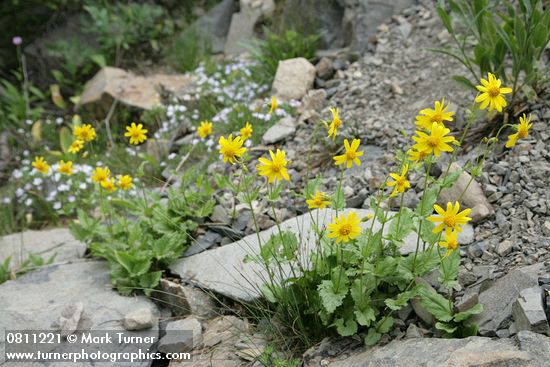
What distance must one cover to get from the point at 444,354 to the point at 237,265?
123 centimetres

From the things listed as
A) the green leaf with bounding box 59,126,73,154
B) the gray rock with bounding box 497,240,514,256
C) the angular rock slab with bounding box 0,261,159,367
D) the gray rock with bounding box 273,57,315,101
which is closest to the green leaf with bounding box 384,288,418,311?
the gray rock with bounding box 497,240,514,256

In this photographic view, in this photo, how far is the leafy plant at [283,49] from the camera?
5.00 m

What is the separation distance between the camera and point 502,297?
2.28 metres

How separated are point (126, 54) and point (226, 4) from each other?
122cm

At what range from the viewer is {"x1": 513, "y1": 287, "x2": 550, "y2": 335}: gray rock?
6.67 feet

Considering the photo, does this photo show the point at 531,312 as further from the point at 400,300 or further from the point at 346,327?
the point at 346,327

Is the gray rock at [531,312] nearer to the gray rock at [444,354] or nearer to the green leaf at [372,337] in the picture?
the gray rock at [444,354]

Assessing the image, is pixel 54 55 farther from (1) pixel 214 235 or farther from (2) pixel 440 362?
(2) pixel 440 362

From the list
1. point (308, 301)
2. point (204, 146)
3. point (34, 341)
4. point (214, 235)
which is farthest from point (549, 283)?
point (204, 146)

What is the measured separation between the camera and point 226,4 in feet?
21.2

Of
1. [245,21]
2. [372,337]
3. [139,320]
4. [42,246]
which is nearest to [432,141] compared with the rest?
[372,337]

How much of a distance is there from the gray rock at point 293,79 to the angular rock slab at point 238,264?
5.34ft

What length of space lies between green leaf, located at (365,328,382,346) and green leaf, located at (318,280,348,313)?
165 millimetres

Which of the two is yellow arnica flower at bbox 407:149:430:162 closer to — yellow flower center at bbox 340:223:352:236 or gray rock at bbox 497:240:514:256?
yellow flower center at bbox 340:223:352:236
